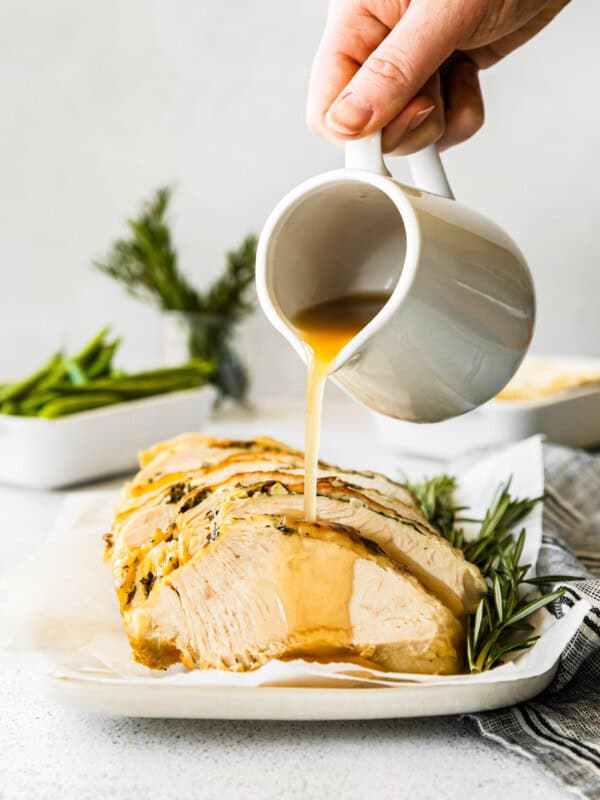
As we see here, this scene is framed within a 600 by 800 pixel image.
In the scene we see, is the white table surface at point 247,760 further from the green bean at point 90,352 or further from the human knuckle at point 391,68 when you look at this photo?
the green bean at point 90,352

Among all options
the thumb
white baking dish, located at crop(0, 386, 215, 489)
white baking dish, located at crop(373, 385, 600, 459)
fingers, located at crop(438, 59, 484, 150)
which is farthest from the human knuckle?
white baking dish, located at crop(0, 386, 215, 489)

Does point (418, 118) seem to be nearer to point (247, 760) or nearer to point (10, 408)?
point (247, 760)

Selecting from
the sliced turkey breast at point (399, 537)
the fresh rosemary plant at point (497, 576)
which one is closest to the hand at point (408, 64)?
the sliced turkey breast at point (399, 537)

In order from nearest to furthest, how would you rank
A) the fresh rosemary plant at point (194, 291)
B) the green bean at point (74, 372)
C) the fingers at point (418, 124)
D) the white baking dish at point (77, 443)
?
1. the fingers at point (418, 124)
2. the white baking dish at point (77, 443)
3. the green bean at point (74, 372)
4. the fresh rosemary plant at point (194, 291)

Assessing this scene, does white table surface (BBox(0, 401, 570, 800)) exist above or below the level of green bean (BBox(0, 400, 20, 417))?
above

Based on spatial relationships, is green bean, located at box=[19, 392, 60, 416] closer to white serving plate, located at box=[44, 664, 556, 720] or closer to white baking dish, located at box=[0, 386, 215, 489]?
white baking dish, located at box=[0, 386, 215, 489]

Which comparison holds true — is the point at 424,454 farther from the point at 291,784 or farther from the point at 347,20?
the point at 291,784
